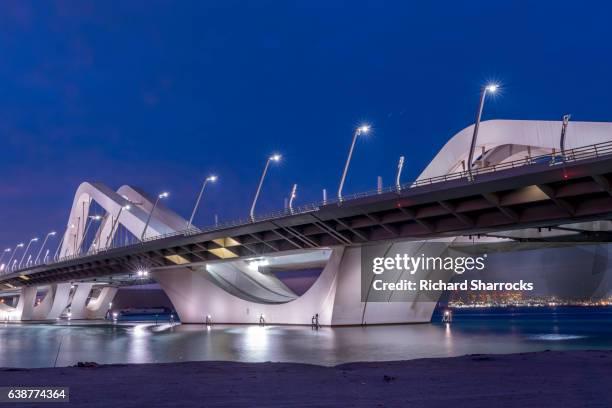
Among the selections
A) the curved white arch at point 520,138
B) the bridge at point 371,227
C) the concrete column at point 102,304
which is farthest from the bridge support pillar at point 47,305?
the curved white arch at point 520,138

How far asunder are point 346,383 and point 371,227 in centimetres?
2909

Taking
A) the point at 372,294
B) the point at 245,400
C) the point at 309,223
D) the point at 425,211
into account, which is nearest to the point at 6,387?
the point at 245,400

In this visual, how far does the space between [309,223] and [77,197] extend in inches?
3164

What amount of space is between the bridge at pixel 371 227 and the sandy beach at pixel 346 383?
473 inches

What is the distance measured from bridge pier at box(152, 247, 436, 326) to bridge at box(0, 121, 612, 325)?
11cm

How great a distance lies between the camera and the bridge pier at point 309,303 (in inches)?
2028

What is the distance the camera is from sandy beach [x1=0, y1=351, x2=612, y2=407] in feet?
38.0

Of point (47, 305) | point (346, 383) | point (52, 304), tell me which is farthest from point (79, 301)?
point (346, 383)

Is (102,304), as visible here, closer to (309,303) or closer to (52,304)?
(52,304)

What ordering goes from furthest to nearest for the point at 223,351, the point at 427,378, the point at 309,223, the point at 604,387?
the point at 309,223 → the point at 223,351 → the point at 427,378 → the point at 604,387

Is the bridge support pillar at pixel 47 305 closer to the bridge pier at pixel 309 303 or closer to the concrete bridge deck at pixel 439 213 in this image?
the bridge pier at pixel 309 303

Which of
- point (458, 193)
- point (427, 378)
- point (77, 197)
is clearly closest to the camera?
point (427, 378)

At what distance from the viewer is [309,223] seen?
4553cm

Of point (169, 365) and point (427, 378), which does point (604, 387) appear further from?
point (169, 365)
